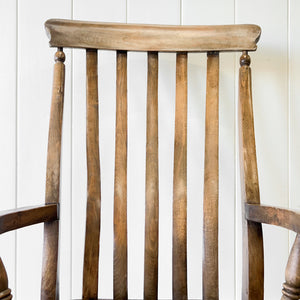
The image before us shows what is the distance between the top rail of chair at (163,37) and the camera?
0.65 metres

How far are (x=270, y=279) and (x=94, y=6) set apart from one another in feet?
2.56

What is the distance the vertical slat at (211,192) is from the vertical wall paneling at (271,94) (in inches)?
7.8

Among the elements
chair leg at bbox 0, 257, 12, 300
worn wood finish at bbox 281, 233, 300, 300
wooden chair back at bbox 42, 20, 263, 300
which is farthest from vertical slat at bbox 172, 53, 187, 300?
chair leg at bbox 0, 257, 12, 300

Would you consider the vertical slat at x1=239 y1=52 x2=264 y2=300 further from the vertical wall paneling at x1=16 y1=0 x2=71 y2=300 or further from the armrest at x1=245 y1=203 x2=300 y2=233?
the vertical wall paneling at x1=16 y1=0 x2=71 y2=300

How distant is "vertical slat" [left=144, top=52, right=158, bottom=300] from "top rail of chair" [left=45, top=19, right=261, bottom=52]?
0.11 ft

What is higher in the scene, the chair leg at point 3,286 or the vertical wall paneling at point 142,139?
Result: the vertical wall paneling at point 142,139

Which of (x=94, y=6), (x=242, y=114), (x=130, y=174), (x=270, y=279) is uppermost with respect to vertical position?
(x=94, y=6)

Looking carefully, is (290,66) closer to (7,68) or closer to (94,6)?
(94,6)

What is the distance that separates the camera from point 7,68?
80cm

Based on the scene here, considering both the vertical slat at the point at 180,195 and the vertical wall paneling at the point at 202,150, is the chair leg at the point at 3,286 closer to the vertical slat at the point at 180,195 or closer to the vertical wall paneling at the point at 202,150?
the vertical slat at the point at 180,195

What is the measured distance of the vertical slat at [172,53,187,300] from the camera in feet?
2.16

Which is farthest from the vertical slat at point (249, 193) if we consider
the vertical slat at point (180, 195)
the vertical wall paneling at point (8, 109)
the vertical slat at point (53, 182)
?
the vertical wall paneling at point (8, 109)

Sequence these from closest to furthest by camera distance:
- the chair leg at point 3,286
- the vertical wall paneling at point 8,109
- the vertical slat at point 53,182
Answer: the chair leg at point 3,286 → the vertical slat at point 53,182 → the vertical wall paneling at point 8,109

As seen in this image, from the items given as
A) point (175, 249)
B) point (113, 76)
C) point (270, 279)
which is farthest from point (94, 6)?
point (270, 279)
